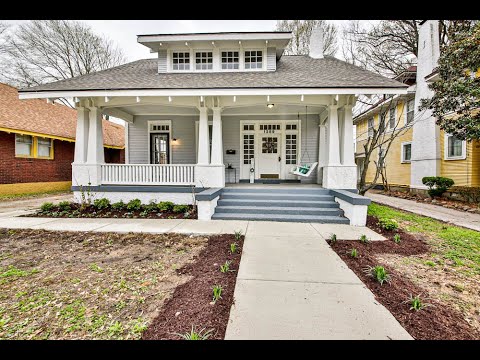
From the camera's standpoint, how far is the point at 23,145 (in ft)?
35.2

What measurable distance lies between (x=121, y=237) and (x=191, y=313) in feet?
10.3

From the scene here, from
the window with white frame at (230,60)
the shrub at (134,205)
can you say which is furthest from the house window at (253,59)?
the shrub at (134,205)

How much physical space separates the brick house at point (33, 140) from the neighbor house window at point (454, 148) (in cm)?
1895

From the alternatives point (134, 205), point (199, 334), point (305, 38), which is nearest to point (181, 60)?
point (134, 205)

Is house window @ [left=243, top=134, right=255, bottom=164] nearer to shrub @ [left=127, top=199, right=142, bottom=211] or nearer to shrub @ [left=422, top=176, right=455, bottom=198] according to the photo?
shrub @ [left=127, top=199, right=142, bottom=211]

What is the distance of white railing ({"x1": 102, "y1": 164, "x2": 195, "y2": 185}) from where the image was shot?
7.24 m

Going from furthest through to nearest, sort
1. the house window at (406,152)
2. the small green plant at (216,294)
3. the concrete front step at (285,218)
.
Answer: the house window at (406,152)
the concrete front step at (285,218)
the small green plant at (216,294)

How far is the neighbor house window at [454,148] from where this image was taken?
32.6ft

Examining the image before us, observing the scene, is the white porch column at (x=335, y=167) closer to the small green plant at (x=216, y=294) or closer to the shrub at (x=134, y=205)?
the small green plant at (x=216, y=294)

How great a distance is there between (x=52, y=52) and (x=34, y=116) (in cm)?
892

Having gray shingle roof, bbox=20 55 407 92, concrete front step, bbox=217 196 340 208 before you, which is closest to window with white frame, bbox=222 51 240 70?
gray shingle roof, bbox=20 55 407 92

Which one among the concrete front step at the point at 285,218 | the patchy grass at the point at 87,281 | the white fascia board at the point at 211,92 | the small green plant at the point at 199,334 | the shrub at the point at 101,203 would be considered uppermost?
the white fascia board at the point at 211,92

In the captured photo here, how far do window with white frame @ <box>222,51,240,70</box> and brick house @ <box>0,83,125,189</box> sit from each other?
9.37 meters
